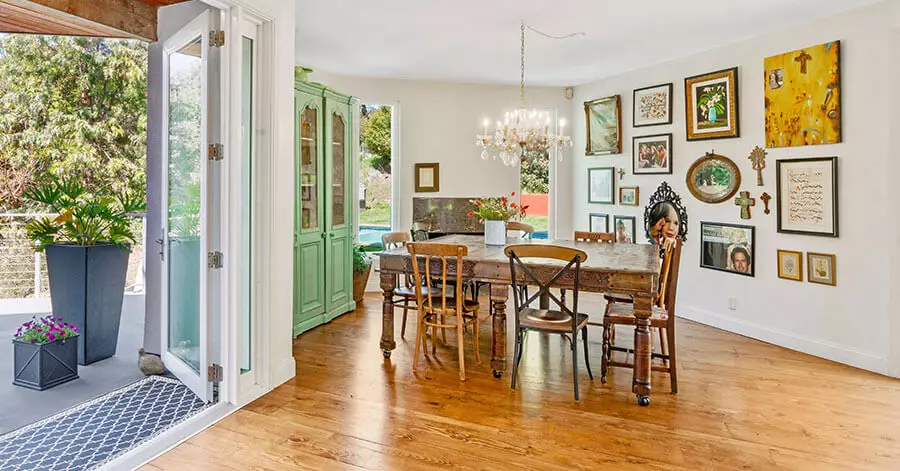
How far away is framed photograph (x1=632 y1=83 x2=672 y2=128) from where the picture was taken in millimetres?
5559

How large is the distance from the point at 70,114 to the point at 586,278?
25.1 ft

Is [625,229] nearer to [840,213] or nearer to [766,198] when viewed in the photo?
[766,198]

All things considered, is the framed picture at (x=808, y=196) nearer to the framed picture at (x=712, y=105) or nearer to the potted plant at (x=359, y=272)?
the framed picture at (x=712, y=105)

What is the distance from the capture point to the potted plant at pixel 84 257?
367cm

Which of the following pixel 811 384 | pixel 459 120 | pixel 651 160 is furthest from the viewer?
pixel 459 120

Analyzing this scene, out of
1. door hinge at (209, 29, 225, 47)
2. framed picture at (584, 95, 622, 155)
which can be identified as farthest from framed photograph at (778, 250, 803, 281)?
door hinge at (209, 29, 225, 47)

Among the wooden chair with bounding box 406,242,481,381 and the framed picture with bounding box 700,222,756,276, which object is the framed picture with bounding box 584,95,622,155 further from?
the wooden chair with bounding box 406,242,481,381

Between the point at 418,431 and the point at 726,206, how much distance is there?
3834mm

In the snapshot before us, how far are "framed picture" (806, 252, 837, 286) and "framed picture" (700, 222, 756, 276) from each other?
1.66ft

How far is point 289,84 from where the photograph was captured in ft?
10.9

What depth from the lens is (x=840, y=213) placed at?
408 centimetres

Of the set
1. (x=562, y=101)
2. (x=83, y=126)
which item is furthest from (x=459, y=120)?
(x=83, y=126)

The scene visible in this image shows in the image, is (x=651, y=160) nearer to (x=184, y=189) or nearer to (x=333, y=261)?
(x=333, y=261)

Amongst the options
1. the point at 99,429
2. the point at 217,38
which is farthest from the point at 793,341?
the point at 99,429
